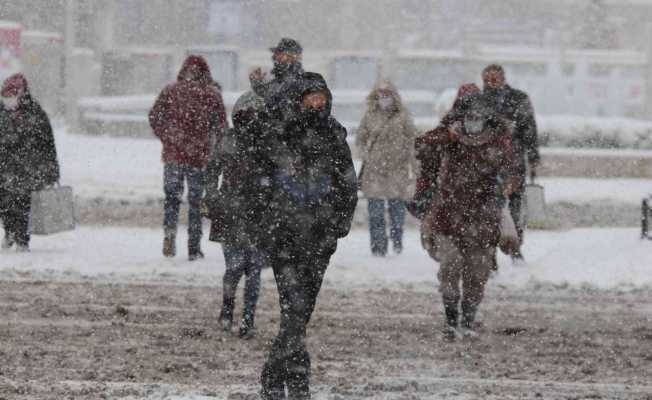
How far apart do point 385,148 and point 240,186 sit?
5.93 meters

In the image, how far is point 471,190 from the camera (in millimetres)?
8680

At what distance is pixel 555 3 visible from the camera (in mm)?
49344

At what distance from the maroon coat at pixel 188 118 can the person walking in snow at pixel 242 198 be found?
3013 millimetres

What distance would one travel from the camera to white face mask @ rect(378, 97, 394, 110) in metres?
12.6

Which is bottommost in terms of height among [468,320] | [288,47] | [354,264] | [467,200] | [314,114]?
[354,264]

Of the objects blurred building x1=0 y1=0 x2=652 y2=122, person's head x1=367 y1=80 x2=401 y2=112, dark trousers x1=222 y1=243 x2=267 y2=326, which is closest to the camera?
dark trousers x1=222 y1=243 x2=267 y2=326

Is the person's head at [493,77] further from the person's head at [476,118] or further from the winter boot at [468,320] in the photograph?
A: the winter boot at [468,320]

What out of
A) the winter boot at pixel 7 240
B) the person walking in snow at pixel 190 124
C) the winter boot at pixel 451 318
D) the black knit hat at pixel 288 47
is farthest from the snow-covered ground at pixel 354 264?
the black knit hat at pixel 288 47

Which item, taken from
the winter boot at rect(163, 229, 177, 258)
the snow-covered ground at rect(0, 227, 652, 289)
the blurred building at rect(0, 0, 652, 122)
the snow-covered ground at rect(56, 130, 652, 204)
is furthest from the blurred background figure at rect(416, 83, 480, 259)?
the blurred building at rect(0, 0, 652, 122)

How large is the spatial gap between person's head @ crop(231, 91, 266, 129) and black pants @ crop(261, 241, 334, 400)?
69cm

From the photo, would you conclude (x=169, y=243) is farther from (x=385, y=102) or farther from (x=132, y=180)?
(x=132, y=180)

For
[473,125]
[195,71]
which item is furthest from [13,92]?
[473,125]

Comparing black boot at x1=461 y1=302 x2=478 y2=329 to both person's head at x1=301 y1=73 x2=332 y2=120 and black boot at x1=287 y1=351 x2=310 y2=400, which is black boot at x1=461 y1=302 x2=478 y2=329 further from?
person's head at x1=301 y1=73 x2=332 y2=120

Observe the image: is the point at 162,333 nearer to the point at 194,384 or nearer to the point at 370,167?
the point at 194,384
